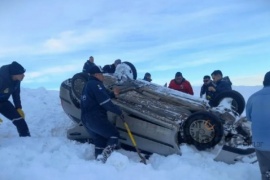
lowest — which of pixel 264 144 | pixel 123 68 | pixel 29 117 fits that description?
pixel 29 117

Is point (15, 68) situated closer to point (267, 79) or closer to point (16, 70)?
point (16, 70)

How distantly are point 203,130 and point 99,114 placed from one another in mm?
1639

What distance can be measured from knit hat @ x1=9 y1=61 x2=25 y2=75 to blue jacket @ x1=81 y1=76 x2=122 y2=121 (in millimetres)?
1637

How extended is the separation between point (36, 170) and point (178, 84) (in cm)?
565

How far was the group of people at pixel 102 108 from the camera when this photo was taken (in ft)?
15.6

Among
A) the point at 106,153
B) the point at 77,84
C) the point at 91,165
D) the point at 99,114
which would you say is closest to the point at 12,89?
the point at 77,84

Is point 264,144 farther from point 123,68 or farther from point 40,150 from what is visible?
point 123,68

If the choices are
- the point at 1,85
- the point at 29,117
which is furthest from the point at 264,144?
the point at 29,117

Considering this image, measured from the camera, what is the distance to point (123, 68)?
825 centimetres

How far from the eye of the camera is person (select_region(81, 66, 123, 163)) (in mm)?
6117

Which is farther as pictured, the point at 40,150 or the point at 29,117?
the point at 29,117

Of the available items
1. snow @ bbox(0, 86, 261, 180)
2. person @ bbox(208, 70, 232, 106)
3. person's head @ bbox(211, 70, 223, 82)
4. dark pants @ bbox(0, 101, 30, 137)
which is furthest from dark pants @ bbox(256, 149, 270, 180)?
dark pants @ bbox(0, 101, 30, 137)

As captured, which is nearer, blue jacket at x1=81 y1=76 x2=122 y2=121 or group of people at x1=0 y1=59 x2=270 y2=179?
group of people at x1=0 y1=59 x2=270 y2=179

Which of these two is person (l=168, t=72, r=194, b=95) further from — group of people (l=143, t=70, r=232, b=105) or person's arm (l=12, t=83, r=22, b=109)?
person's arm (l=12, t=83, r=22, b=109)
